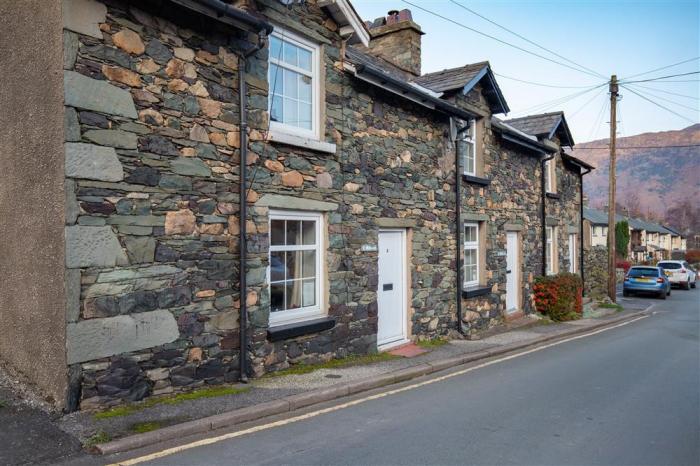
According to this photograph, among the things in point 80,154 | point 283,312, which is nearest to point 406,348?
point 283,312

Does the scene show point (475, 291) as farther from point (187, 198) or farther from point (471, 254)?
point (187, 198)

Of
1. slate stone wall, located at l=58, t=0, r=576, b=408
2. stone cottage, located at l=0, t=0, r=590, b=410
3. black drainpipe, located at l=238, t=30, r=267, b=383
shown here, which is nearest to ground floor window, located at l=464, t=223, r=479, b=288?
stone cottage, located at l=0, t=0, r=590, b=410

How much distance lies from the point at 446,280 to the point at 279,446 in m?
7.29

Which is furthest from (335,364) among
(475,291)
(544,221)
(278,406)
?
(544,221)

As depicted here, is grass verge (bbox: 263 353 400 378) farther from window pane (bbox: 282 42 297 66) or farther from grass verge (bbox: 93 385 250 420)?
window pane (bbox: 282 42 297 66)

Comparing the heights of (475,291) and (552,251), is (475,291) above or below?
below

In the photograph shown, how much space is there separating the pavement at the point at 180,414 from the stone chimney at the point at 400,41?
9.38m

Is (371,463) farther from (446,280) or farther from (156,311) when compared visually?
(446,280)

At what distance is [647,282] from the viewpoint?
24891 millimetres

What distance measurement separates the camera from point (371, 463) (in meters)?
4.65

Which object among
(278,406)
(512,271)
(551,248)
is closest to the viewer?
(278,406)

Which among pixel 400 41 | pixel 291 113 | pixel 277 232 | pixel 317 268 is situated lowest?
pixel 317 268

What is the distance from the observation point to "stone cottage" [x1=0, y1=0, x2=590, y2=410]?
18.4 feet

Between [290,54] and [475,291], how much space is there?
24.1 feet
